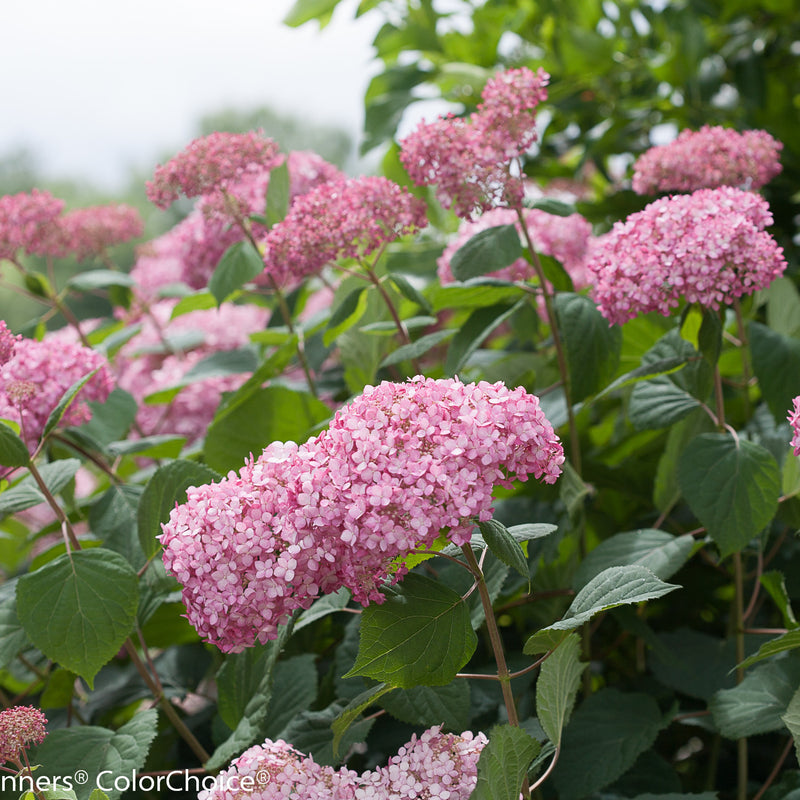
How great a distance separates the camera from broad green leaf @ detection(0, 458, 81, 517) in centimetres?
73

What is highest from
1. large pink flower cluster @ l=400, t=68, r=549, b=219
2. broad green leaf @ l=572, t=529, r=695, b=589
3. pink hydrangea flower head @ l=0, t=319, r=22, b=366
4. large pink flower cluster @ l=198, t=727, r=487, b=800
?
large pink flower cluster @ l=400, t=68, r=549, b=219

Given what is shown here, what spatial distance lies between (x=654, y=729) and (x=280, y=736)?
0.31 meters

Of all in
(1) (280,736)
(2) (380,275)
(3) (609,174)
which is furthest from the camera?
(3) (609,174)

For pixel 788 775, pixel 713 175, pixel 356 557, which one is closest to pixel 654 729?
pixel 788 775

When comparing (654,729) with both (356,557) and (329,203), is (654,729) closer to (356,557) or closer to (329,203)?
(356,557)

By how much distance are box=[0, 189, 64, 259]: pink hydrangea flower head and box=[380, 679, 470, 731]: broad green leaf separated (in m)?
0.72

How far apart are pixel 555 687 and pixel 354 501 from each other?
0.66 ft

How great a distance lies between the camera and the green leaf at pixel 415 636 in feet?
1.67

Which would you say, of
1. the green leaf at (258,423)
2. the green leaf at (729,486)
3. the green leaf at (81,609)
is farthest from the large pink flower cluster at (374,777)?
the green leaf at (258,423)

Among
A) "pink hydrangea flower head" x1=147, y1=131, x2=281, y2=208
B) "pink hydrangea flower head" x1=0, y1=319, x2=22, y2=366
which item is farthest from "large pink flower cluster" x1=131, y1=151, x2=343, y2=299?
"pink hydrangea flower head" x1=0, y1=319, x2=22, y2=366

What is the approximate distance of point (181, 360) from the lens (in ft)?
4.25

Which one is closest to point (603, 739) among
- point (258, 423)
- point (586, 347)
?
point (586, 347)

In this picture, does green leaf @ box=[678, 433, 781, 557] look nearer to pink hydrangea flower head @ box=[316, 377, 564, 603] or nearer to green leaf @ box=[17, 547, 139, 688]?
pink hydrangea flower head @ box=[316, 377, 564, 603]

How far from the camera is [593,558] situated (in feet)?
2.47
